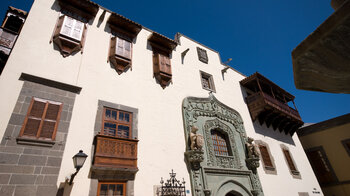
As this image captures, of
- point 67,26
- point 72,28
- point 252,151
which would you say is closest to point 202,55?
point 252,151

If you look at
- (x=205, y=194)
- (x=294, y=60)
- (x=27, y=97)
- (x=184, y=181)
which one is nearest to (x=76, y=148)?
(x=27, y=97)

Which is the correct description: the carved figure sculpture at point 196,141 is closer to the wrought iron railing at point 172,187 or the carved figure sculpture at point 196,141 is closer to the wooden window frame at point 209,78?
the wrought iron railing at point 172,187

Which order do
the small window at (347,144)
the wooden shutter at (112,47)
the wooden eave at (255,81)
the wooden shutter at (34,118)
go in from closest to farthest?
1. the wooden shutter at (34,118)
2. the wooden shutter at (112,47)
3. the wooden eave at (255,81)
4. the small window at (347,144)

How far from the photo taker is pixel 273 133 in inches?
565

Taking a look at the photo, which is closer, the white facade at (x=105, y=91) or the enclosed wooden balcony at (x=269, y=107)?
the white facade at (x=105, y=91)

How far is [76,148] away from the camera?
19.9 feet

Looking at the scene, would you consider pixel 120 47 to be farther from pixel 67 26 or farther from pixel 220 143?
pixel 220 143

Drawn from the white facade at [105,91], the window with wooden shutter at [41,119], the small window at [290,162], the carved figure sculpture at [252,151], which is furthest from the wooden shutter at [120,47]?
the small window at [290,162]

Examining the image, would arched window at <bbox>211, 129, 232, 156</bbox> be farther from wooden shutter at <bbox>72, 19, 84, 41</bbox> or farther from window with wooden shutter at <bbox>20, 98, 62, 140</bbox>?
wooden shutter at <bbox>72, 19, 84, 41</bbox>

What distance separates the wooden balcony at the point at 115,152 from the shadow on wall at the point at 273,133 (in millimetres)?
9095

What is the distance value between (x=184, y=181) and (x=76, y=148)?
13.6 feet

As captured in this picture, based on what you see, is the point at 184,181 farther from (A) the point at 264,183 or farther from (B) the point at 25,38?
(B) the point at 25,38

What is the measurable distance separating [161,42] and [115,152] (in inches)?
262

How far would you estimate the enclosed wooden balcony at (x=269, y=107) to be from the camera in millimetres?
13219
